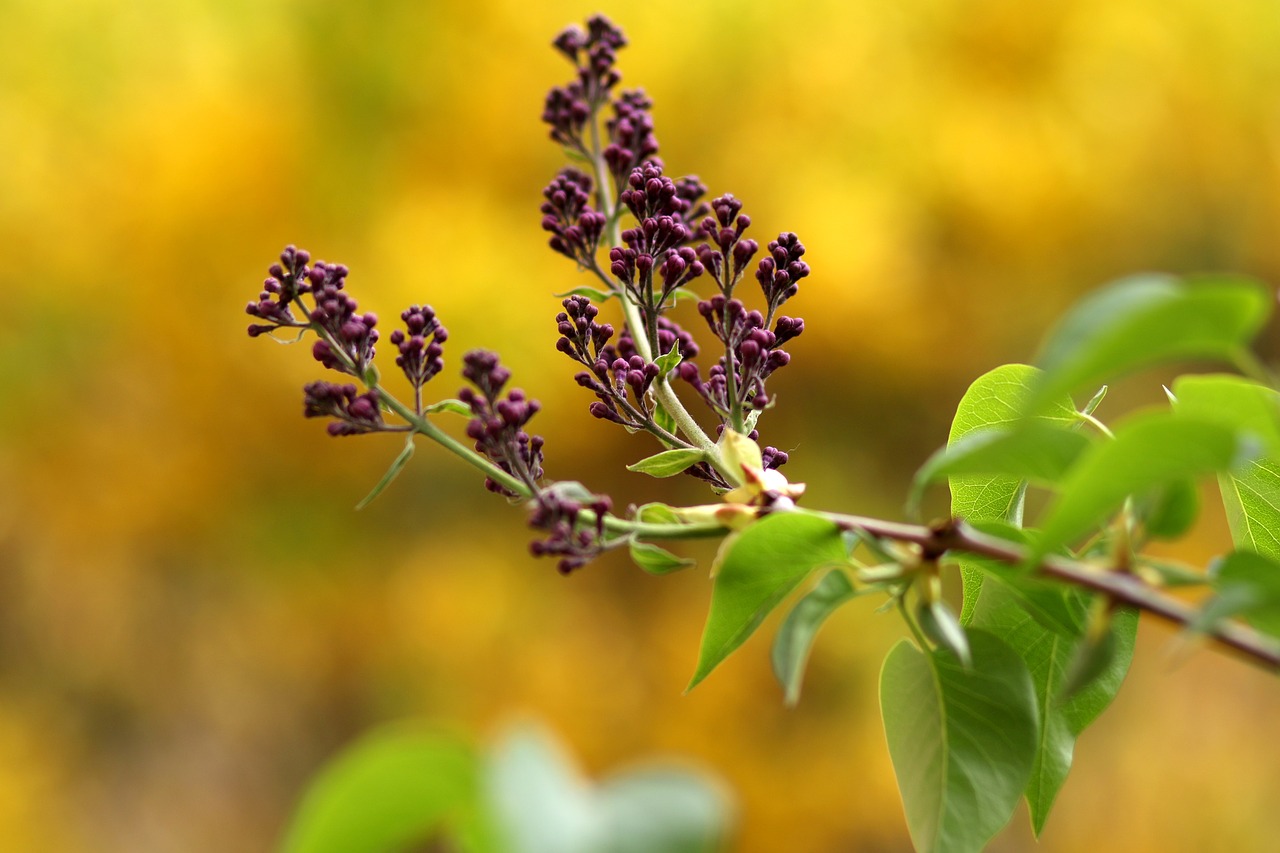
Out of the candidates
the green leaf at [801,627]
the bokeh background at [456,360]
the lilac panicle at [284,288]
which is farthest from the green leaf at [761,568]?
the bokeh background at [456,360]

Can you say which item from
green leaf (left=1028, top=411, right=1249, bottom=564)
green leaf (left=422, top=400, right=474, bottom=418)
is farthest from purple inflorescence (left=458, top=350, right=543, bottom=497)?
green leaf (left=1028, top=411, right=1249, bottom=564)

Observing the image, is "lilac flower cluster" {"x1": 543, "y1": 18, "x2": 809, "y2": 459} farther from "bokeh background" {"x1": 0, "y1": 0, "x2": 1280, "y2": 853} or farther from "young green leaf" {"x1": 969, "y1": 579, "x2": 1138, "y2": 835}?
"bokeh background" {"x1": 0, "y1": 0, "x2": 1280, "y2": 853}

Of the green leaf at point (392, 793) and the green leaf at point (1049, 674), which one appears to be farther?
the green leaf at point (1049, 674)

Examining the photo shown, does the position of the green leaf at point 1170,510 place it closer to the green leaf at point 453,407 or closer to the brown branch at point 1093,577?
the brown branch at point 1093,577

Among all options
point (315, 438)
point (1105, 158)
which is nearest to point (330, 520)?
point (315, 438)

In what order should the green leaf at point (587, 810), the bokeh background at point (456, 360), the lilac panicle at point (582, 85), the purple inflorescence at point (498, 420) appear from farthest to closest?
the bokeh background at point (456, 360) → the lilac panicle at point (582, 85) → the purple inflorescence at point (498, 420) → the green leaf at point (587, 810)

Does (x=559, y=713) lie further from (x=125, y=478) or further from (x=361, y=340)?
(x=361, y=340)
